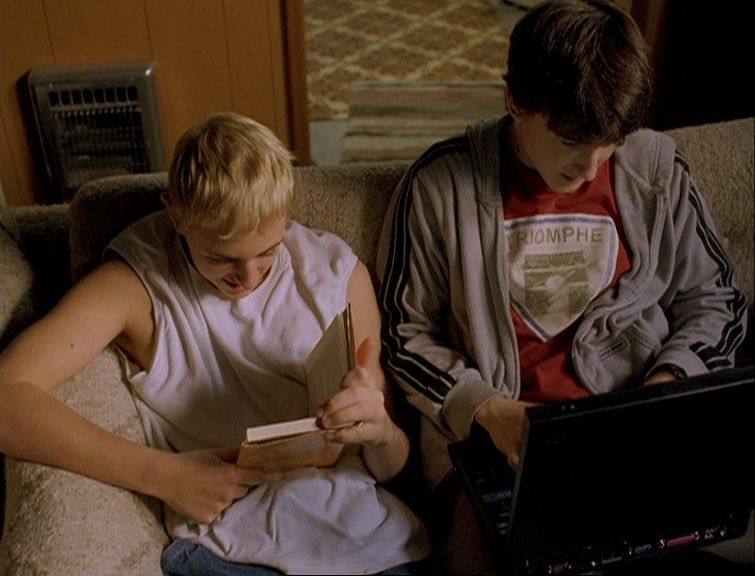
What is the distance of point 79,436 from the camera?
1145 mm

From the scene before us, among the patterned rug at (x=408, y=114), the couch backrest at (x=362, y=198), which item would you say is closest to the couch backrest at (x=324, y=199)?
the couch backrest at (x=362, y=198)

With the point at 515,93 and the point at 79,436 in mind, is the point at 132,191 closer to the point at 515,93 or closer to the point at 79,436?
the point at 79,436

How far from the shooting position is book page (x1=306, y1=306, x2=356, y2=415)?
1071mm

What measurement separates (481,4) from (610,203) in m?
3.12

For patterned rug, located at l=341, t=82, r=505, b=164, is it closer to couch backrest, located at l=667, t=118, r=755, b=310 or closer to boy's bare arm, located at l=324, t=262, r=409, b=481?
couch backrest, located at l=667, t=118, r=755, b=310

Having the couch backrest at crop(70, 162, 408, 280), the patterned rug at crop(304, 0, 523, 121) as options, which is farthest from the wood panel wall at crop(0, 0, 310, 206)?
the couch backrest at crop(70, 162, 408, 280)

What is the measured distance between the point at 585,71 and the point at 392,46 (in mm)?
2832

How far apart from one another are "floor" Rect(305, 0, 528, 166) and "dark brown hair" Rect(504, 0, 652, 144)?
1.94m

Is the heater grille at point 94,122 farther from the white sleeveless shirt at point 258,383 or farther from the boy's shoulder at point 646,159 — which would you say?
the boy's shoulder at point 646,159

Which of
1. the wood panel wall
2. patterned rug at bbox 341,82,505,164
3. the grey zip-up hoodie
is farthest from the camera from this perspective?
patterned rug at bbox 341,82,505,164

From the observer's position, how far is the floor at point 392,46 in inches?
135

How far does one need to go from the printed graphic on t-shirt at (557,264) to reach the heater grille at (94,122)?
1436 millimetres

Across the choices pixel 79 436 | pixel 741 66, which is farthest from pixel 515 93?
pixel 741 66

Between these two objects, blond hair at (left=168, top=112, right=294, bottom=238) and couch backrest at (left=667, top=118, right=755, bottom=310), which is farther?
couch backrest at (left=667, top=118, right=755, bottom=310)
